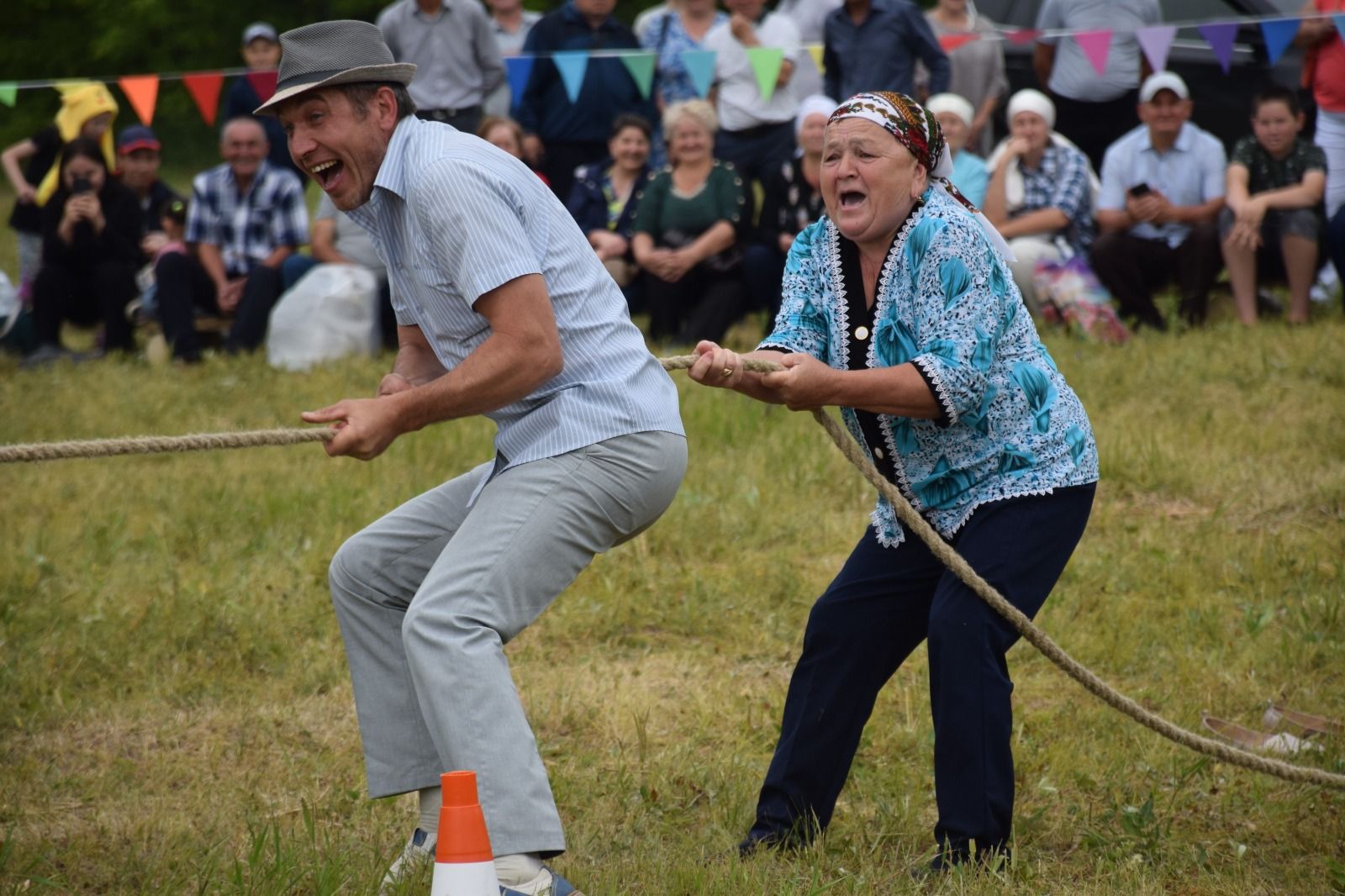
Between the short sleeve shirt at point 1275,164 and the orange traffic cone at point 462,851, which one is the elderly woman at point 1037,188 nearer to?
the short sleeve shirt at point 1275,164

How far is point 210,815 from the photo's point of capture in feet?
14.6

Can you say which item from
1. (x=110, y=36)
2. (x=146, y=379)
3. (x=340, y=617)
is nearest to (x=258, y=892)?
(x=340, y=617)

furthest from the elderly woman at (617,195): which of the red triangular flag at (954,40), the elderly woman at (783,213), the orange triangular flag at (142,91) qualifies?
the orange triangular flag at (142,91)

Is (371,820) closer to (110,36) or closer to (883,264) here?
(883,264)

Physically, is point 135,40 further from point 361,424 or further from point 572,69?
point 361,424

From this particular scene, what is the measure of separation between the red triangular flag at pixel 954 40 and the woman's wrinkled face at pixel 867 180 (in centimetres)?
741

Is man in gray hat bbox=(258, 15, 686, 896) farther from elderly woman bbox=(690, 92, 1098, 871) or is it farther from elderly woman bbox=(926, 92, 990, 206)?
elderly woman bbox=(926, 92, 990, 206)

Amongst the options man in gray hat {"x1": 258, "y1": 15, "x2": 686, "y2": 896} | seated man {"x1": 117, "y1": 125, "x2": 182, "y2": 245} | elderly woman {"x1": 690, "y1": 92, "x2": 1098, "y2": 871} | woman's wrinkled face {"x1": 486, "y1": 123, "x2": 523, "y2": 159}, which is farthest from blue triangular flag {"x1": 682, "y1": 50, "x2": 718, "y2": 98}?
man in gray hat {"x1": 258, "y1": 15, "x2": 686, "y2": 896}

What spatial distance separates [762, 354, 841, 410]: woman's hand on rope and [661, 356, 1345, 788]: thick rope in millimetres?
31

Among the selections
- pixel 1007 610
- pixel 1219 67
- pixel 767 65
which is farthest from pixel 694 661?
pixel 1219 67

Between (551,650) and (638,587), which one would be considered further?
(638,587)

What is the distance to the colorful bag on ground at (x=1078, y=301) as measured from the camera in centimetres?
916

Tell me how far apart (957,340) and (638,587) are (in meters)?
2.77

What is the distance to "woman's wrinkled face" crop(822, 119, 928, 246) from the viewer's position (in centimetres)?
369
